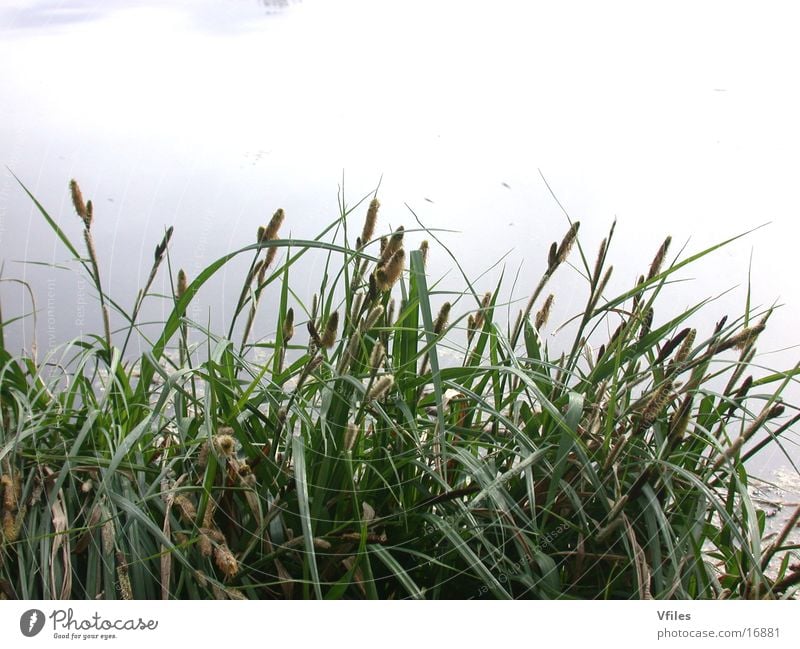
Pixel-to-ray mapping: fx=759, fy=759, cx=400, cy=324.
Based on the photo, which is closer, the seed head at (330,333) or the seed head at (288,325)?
the seed head at (330,333)

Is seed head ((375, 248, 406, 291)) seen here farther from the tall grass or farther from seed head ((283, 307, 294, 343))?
seed head ((283, 307, 294, 343))

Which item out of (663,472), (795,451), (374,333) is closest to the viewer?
(663,472)

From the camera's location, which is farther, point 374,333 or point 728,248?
point 728,248

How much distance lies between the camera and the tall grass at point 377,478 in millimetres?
742

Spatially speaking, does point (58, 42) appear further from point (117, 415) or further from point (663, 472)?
point (663, 472)

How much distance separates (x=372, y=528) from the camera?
0.79 meters

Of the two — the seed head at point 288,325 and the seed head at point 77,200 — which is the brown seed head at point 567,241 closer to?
the seed head at point 288,325

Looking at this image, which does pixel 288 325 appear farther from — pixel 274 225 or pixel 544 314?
pixel 544 314

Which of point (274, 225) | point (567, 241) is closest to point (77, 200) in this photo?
point (274, 225)
